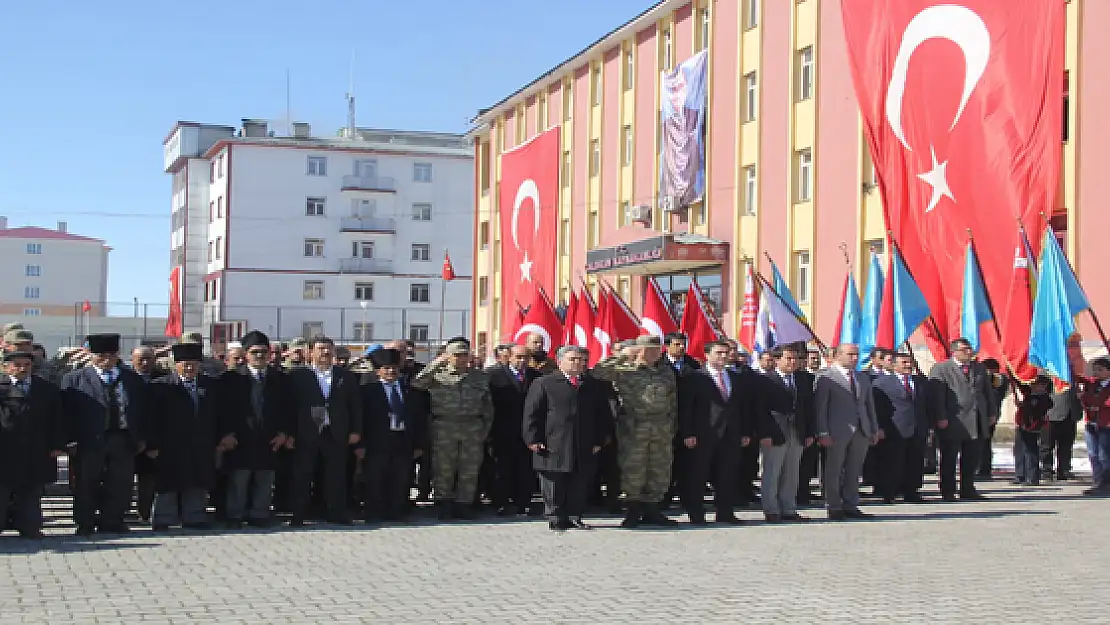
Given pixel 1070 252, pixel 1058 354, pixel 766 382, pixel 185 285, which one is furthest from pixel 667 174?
pixel 185 285

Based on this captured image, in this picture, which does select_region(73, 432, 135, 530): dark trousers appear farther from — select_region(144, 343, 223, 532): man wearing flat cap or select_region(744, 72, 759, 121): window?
select_region(744, 72, 759, 121): window

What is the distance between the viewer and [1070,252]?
23.8 meters

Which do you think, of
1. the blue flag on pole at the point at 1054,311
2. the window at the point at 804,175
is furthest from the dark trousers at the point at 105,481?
the window at the point at 804,175

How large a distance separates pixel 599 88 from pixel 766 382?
32.1 metres

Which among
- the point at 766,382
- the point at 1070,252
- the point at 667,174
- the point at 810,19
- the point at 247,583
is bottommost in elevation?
the point at 247,583

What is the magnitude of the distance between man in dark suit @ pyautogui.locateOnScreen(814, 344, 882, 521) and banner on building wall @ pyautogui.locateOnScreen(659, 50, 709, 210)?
23.3 meters

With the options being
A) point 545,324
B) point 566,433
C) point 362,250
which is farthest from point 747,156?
point 362,250

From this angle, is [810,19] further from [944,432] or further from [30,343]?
[30,343]

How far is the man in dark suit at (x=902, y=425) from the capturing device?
1555cm

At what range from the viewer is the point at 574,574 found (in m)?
9.56

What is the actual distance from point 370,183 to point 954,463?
66798mm

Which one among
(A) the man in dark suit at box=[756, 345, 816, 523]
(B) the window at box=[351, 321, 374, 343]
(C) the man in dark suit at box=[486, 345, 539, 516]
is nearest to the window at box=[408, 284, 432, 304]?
(B) the window at box=[351, 321, 374, 343]

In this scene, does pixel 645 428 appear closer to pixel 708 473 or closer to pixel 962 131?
pixel 708 473

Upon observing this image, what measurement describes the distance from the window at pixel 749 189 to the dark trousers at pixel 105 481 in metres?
25.1
